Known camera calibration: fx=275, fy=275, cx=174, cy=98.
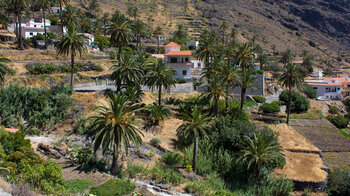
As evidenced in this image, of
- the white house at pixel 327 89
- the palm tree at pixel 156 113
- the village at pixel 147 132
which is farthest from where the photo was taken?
the white house at pixel 327 89

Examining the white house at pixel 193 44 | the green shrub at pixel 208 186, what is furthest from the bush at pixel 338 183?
the white house at pixel 193 44

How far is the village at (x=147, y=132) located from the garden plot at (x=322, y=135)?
188 mm

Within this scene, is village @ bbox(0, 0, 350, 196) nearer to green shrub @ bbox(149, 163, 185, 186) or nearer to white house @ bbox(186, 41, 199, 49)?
green shrub @ bbox(149, 163, 185, 186)

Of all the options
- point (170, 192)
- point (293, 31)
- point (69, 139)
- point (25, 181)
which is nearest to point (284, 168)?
point (170, 192)

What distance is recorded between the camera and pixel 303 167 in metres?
34.2

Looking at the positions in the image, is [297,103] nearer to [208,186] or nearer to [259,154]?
[259,154]

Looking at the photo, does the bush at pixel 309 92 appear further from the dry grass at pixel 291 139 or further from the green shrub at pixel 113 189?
the green shrub at pixel 113 189

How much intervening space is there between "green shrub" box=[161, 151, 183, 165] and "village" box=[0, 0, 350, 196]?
0.12m

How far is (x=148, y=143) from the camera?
34.5 metres

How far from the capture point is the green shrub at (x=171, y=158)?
3144 centimetres

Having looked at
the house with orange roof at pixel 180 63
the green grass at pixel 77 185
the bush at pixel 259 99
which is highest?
the house with orange roof at pixel 180 63

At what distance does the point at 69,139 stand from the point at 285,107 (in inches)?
1800

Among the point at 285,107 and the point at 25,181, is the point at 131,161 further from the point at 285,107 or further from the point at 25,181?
the point at 285,107

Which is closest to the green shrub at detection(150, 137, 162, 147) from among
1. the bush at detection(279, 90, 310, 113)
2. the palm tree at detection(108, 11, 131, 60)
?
the palm tree at detection(108, 11, 131, 60)
